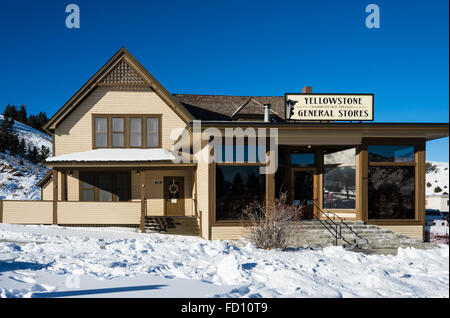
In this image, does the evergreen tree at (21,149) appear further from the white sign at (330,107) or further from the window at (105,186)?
the white sign at (330,107)

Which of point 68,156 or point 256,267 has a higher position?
point 68,156

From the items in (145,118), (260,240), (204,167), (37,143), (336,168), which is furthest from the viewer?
(37,143)

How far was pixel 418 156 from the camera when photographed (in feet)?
48.9

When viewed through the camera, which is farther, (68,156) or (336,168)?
(68,156)

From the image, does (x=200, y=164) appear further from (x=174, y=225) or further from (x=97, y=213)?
(x=97, y=213)

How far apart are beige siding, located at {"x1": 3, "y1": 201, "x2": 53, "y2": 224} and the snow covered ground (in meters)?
3.29

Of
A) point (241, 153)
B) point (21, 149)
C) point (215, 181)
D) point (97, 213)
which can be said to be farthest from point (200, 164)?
point (21, 149)

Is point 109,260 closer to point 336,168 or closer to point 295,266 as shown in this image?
point 295,266

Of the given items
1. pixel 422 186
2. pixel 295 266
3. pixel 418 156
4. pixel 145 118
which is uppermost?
Answer: pixel 145 118

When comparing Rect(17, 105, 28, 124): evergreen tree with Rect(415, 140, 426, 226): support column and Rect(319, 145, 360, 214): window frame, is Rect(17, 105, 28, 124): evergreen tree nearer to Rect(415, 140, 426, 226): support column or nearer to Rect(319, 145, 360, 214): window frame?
Rect(319, 145, 360, 214): window frame

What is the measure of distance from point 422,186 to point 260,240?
753cm

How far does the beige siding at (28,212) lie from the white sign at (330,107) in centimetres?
1176
